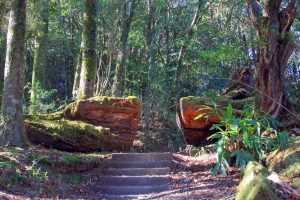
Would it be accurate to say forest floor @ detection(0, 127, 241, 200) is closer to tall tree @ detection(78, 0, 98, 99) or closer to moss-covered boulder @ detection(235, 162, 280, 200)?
moss-covered boulder @ detection(235, 162, 280, 200)

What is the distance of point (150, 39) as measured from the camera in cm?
1598

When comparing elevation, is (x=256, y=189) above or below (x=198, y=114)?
below

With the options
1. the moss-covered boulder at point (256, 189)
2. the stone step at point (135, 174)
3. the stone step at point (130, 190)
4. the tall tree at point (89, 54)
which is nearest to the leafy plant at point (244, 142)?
the stone step at point (130, 190)

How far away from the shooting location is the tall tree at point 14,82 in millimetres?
7512

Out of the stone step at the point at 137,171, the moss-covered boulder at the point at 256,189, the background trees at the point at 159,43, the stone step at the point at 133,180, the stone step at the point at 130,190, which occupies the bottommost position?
the stone step at the point at 130,190

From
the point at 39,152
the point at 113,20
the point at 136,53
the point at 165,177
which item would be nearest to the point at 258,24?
the point at 165,177

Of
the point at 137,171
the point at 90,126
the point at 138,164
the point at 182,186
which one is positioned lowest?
the point at 182,186

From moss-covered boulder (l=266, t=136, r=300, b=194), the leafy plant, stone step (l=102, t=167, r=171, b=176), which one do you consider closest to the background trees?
stone step (l=102, t=167, r=171, b=176)

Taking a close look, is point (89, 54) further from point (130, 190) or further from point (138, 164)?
point (130, 190)

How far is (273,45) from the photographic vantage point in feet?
23.7

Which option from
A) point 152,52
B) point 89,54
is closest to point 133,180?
point 89,54

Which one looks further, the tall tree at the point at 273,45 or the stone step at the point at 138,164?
the stone step at the point at 138,164

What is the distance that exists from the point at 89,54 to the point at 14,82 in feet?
11.3

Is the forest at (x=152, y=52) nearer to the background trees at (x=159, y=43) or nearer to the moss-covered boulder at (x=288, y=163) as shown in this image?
the background trees at (x=159, y=43)
